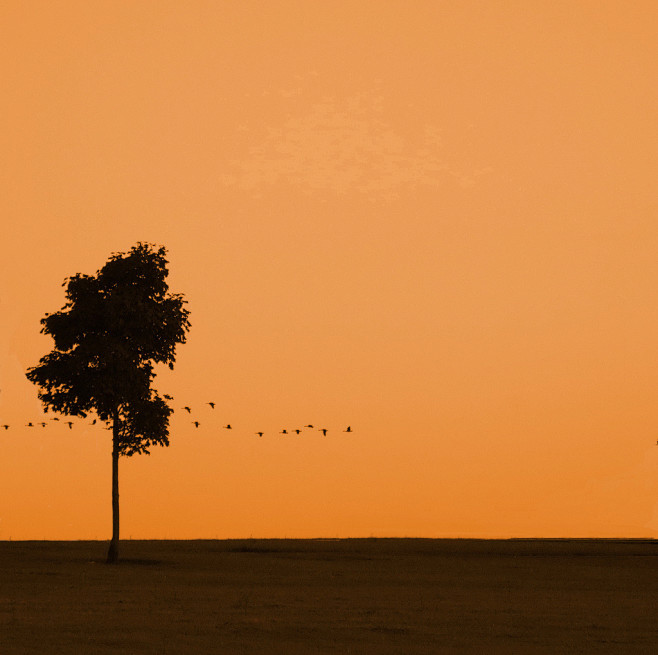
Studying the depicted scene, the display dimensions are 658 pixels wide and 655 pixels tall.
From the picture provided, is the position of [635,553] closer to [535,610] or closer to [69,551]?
[69,551]

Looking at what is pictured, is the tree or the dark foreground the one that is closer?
the dark foreground

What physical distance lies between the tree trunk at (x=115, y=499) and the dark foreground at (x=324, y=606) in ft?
5.01

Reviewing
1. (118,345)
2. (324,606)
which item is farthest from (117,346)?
(324,606)

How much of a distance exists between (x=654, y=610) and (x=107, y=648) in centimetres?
1947

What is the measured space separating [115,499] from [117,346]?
28.1 ft

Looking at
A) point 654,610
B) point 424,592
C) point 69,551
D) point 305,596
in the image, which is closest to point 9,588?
point 305,596

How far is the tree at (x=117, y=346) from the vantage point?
65.8m

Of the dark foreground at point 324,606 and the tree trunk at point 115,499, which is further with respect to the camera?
the tree trunk at point 115,499

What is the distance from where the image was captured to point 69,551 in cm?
7838

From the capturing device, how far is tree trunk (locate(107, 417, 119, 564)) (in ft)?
209

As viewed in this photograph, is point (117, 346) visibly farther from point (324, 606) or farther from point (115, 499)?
point (324, 606)

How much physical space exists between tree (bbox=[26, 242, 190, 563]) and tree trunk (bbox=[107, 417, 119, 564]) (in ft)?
0.25

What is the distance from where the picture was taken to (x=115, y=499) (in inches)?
2547

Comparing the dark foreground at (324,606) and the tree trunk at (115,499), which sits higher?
the tree trunk at (115,499)
